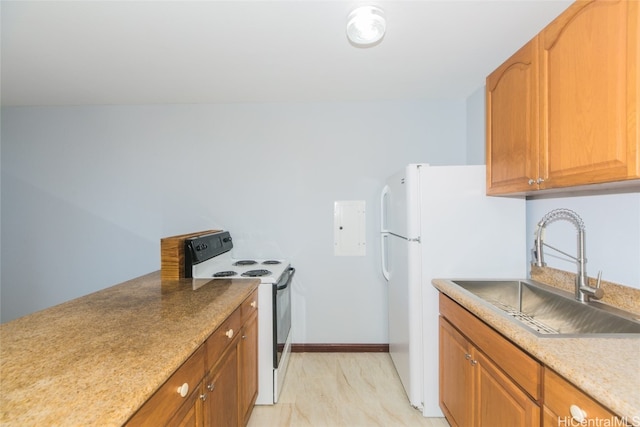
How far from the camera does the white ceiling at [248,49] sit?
A: 1498mm

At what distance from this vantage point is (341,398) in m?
2.07

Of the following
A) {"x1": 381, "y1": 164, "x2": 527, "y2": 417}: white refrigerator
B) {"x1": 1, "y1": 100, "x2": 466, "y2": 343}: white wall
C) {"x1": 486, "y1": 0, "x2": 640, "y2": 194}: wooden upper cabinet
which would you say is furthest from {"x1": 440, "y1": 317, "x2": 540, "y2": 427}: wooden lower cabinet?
{"x1": 1, "y1": 100, "x2": 466, "y2": 343}: white wall

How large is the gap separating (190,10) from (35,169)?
262cm

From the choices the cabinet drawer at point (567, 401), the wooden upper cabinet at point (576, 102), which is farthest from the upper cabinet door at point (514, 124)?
the cabinet drawer at point (567, 401)

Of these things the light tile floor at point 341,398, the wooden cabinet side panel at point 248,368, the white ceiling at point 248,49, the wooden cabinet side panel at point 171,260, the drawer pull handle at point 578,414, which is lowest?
the light tile floor at point 341,398

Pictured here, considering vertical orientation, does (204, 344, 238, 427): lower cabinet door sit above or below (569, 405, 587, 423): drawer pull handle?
below

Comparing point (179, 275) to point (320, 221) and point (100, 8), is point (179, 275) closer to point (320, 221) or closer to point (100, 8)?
point (320, 221)

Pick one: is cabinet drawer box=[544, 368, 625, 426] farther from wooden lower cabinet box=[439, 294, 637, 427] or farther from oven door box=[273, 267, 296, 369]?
oven door box=[273, 267, 296, 369]

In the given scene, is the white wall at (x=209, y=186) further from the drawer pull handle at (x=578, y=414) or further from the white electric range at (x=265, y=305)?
the drawer pull handle at (x=578, y=414)

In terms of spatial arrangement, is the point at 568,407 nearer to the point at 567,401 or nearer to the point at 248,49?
the point at 567,401

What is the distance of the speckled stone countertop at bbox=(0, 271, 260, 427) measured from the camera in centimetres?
66

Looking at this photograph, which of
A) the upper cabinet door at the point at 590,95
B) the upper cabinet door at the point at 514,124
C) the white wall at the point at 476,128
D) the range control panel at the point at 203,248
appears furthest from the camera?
the white wall at the point at 476,128

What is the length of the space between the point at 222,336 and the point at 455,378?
4.27 feet

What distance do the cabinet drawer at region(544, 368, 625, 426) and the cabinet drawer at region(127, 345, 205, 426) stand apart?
1.23 meters
